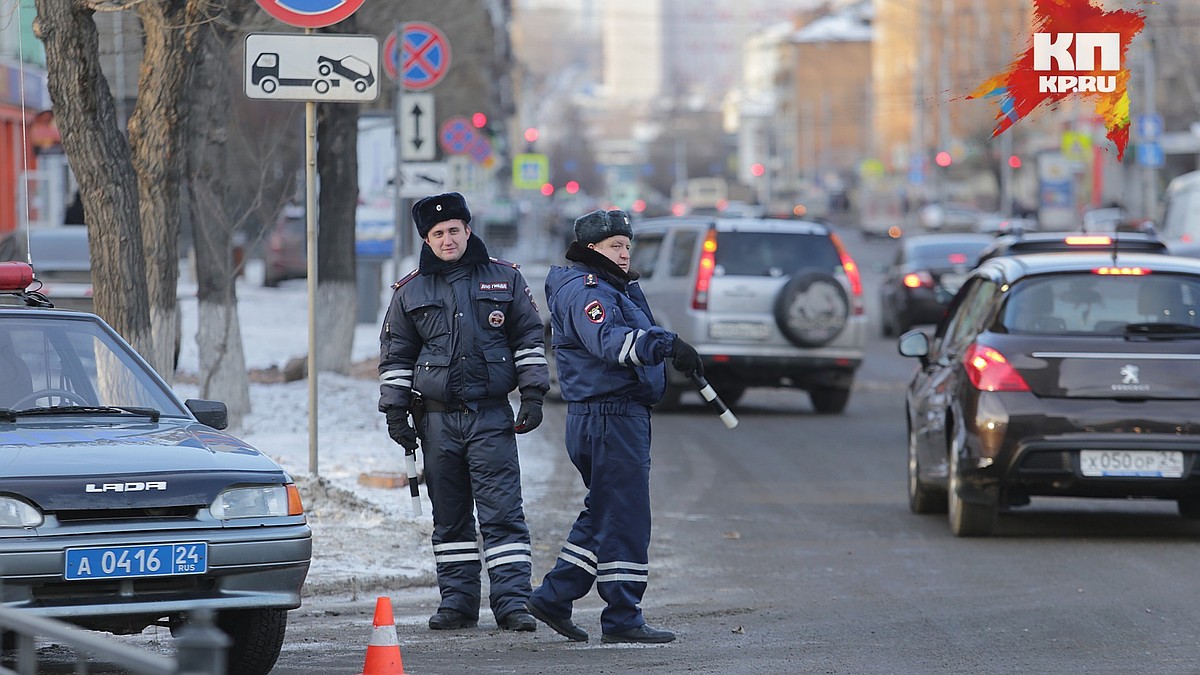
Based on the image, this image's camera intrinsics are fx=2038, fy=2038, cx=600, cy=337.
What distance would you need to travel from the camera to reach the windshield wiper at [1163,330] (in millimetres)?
11023

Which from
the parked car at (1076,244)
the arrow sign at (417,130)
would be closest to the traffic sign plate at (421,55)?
the arrow sign at (417,130)

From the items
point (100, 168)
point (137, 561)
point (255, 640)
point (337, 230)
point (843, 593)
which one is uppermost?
point (100, 168)

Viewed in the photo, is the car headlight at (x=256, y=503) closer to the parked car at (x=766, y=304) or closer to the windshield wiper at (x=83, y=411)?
the windshield wiper at (x=83, y=411)

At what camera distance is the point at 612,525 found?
26.7ft

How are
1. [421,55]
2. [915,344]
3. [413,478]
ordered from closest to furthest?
[413,478], [915,344], [421,55]

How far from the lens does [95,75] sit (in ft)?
38.5

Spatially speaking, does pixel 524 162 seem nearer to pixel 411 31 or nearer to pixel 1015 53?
pixel 411 31

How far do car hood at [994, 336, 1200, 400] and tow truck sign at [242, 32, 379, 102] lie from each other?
Answer: 4002 mm

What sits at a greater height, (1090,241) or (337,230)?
(337,230)

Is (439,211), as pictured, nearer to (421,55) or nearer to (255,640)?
(255,640)

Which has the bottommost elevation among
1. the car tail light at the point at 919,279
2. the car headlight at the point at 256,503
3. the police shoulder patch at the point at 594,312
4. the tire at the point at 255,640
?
the tire at the point at 255,640

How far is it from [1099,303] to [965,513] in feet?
4.49

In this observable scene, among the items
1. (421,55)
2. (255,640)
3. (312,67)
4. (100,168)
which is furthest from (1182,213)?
(255,640)

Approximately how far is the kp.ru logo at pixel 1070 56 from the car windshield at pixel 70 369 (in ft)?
12.4
